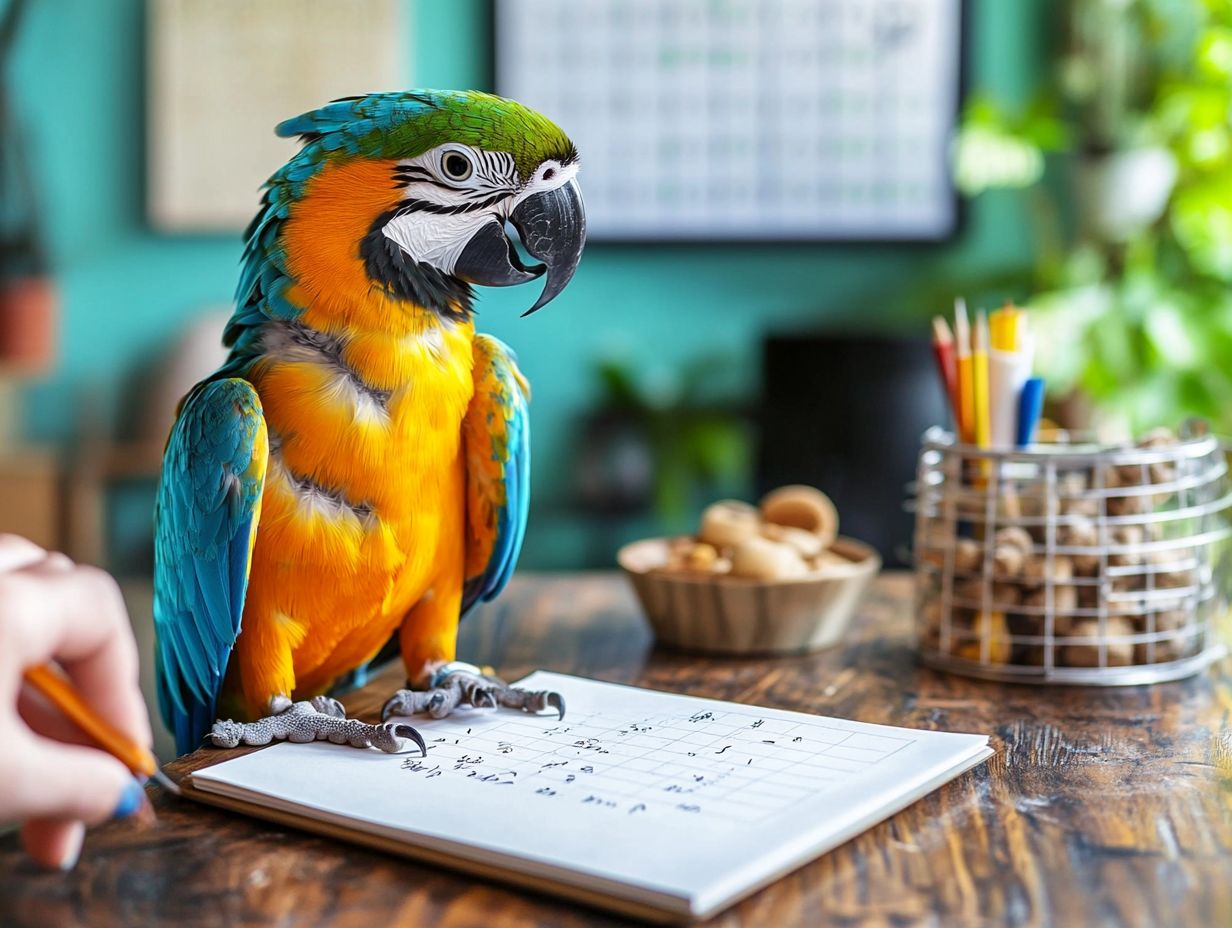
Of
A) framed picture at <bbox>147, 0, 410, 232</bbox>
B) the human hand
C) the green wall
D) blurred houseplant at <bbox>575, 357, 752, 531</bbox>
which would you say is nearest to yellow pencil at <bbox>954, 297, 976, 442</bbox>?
the human hand

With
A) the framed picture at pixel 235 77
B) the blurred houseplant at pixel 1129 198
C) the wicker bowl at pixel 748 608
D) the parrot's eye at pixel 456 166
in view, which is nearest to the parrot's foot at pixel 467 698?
the wicker bowl at pixel 748 608

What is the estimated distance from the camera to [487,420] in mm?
896

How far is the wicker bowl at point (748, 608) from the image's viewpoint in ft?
3.36

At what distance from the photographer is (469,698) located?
861 millimetres

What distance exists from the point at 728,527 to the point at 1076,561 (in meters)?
0.30

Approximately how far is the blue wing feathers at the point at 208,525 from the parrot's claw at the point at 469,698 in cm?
12

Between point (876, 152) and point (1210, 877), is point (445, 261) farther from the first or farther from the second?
point (876, 152)

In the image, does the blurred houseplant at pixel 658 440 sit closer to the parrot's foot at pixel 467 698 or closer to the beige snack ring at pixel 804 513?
the beige snack ring at pixel 804 513

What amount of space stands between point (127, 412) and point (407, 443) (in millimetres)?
2503

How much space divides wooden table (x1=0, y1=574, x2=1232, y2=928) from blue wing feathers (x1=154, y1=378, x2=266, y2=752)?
102 millimetres

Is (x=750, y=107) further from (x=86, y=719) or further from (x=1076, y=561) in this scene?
(x=86, y=719)

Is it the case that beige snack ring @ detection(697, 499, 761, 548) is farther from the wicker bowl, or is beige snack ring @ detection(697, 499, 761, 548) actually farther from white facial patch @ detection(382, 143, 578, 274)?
white facial patch @ detection(382, 143, 578, 274)

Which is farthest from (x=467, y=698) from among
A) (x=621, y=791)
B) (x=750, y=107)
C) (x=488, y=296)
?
(x=750, y=107)

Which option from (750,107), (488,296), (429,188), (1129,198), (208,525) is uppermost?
(750,107)
